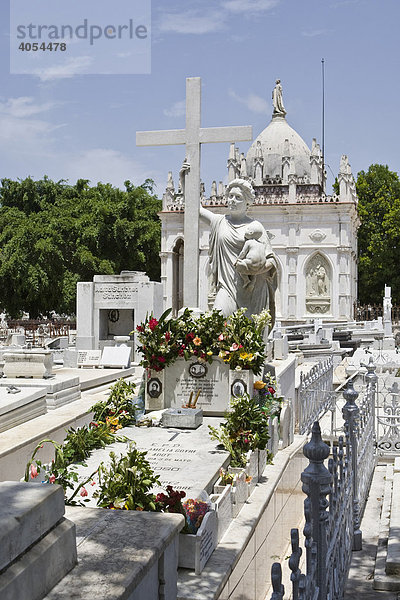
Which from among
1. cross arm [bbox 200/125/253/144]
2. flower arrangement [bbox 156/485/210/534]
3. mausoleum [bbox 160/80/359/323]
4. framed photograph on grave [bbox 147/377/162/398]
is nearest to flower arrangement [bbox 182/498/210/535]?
flower arrangement [bbox 156/485/210/534]

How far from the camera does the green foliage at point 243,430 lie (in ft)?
21.5

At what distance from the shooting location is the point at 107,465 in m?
5.79

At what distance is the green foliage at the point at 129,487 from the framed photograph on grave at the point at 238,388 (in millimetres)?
3405

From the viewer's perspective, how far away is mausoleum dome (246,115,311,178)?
1619 inches

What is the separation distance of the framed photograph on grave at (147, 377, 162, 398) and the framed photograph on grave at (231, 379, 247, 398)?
1.05m

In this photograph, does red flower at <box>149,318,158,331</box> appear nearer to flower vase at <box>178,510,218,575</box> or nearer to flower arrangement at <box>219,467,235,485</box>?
flower arrangement at <box>219,467,235,485</box>

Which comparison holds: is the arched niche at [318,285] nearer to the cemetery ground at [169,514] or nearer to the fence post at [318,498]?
the cemetery ground at [169,514]

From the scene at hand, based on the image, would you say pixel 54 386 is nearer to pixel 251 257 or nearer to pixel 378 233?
pixel 251 257

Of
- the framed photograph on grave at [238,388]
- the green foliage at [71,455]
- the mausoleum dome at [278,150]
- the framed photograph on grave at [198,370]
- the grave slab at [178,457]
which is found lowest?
the grave slab at [178,457]

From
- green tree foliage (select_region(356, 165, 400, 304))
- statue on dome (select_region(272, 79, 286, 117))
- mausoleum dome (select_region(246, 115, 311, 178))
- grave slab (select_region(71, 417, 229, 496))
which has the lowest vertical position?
grave slab (select_region(71, 417, 229, 496))

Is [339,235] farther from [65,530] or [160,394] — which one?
[65,530]

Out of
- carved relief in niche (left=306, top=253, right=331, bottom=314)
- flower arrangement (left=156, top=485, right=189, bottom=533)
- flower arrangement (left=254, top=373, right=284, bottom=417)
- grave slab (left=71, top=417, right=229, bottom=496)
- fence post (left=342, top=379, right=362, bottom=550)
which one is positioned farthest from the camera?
carved relief in niche (left=306, top=253, right=331, bottom=314)

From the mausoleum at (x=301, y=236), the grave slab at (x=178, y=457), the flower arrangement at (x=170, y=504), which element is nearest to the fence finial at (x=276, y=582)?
the flower arrangement at (x=170, y=504)

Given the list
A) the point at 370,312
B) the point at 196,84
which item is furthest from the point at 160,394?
the point at 370,312
